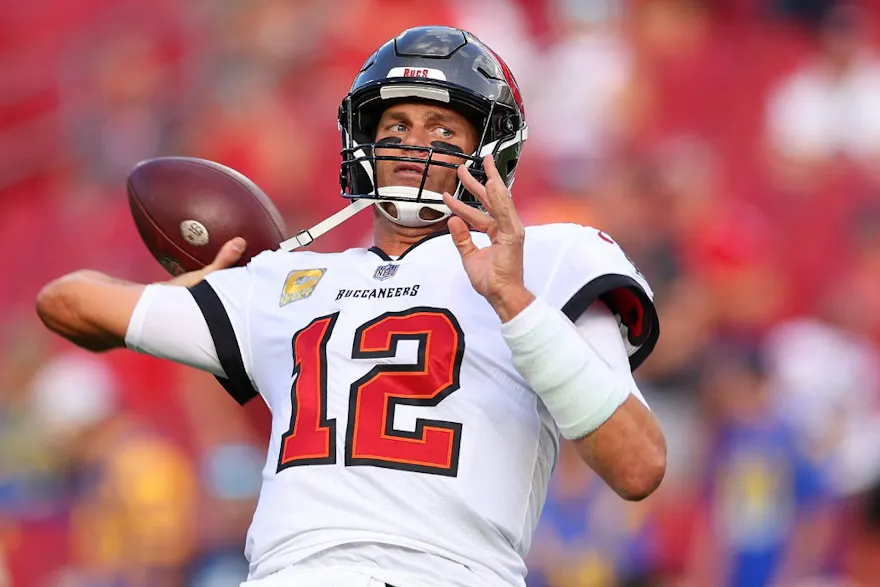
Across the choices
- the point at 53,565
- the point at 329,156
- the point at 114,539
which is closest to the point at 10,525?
the point at 53,565

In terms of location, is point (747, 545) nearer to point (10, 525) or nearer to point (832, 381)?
point (832, 381)

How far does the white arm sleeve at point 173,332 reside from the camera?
2934 mm

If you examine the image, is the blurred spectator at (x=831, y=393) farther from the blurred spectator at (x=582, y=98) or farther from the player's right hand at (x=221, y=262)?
the player's right hand at (x=221, y=262)

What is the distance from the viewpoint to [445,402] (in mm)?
A: 2564

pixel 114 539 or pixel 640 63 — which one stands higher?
pixel 640 63

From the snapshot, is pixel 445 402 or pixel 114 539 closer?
pixel 445 402

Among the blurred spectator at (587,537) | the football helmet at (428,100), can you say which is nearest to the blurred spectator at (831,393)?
the blurred spectator at (587,537)

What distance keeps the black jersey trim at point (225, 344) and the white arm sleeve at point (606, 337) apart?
0.78 meters

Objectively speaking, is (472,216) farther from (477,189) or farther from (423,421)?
(423,421)

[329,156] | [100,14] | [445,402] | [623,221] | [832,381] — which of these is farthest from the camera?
[100,14]

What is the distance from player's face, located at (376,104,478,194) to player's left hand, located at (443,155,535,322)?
44 centimetres

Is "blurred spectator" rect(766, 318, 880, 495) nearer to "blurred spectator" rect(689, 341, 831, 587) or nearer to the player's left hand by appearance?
"blurred spectator" rect(689, 341, 831, 587)

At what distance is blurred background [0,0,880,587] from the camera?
559 cm

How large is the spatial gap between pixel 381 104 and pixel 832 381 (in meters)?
3.94
